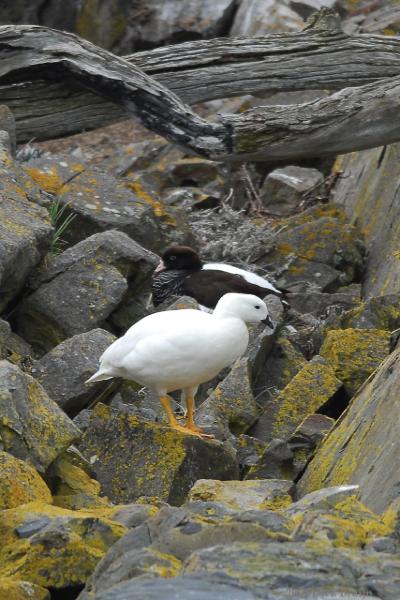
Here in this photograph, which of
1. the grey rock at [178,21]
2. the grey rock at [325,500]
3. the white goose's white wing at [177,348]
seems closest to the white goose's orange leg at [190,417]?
the white goose's white wing at [177,348]

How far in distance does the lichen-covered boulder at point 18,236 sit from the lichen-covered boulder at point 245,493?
329 centimetres

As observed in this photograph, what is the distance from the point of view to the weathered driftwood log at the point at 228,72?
11.6m

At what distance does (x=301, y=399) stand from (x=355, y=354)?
48cm

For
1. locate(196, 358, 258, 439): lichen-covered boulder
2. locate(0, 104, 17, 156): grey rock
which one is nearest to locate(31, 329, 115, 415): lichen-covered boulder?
locate(196, 358, 258, 439): lichen-covered boulder

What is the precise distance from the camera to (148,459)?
7418mm

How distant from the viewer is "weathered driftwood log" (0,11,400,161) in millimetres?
10750

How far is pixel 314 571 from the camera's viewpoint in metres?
4.06

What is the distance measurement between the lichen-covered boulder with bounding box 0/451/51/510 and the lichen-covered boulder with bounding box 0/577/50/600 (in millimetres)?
1088

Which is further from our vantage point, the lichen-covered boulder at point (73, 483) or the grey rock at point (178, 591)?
the lichen-covered boulder at point (73, 483)

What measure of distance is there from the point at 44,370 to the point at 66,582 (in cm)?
374

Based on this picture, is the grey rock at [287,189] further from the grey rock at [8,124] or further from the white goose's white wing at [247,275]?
the grey rock at [8,124]

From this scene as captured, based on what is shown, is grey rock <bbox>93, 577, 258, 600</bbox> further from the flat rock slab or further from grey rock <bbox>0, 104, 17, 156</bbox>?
grey rock <bbox>0, 104, 17, 156</bbox>

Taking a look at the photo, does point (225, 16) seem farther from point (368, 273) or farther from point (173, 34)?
point (368, 273)

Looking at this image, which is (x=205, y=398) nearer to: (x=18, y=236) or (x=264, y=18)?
(x=18, y=236)
